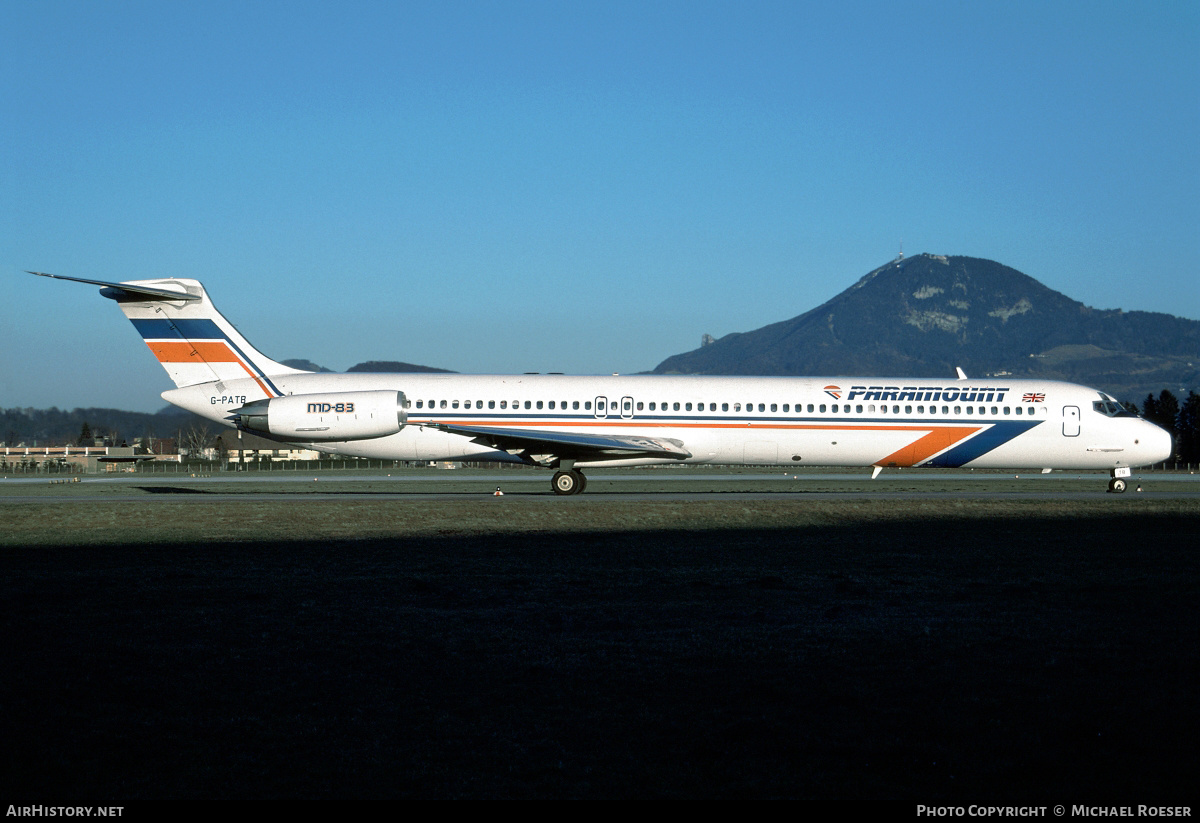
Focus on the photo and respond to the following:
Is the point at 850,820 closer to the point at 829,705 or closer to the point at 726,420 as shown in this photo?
the point at 829,705

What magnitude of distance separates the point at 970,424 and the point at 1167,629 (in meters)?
20.9

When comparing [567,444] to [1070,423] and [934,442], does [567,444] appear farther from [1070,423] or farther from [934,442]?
[1070,423]

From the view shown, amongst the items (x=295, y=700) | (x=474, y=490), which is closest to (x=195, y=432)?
(x=474, y=490)

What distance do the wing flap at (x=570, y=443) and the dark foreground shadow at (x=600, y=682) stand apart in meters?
13.8

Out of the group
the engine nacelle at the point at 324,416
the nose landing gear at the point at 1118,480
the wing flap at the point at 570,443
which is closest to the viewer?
the wing flap at the point at 570,443

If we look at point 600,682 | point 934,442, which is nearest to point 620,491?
point 934,442

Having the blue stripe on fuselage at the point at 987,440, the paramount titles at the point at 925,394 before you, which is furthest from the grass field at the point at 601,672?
the paramount titles at the point at 925,394

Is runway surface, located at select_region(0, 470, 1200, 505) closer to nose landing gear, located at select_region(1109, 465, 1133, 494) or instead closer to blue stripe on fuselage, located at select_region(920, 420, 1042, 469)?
nose landing gear, located at select_region(1109, 465, 1133, 494)

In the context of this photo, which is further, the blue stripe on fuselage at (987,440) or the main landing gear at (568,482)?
the blue stripe on fuselage at (987,440)

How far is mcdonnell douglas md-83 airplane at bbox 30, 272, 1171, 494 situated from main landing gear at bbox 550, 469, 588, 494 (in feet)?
0.11

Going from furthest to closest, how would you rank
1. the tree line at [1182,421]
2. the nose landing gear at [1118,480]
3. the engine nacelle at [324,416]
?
the tree line at [1182,421], the nose landing gear at [1118,480], the engine nacelle at [324,416]

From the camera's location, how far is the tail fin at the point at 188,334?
1169 inches

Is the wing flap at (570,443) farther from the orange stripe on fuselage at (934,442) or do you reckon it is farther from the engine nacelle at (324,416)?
the orange stripe on fuselage at (934,442)

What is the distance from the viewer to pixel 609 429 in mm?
29391
